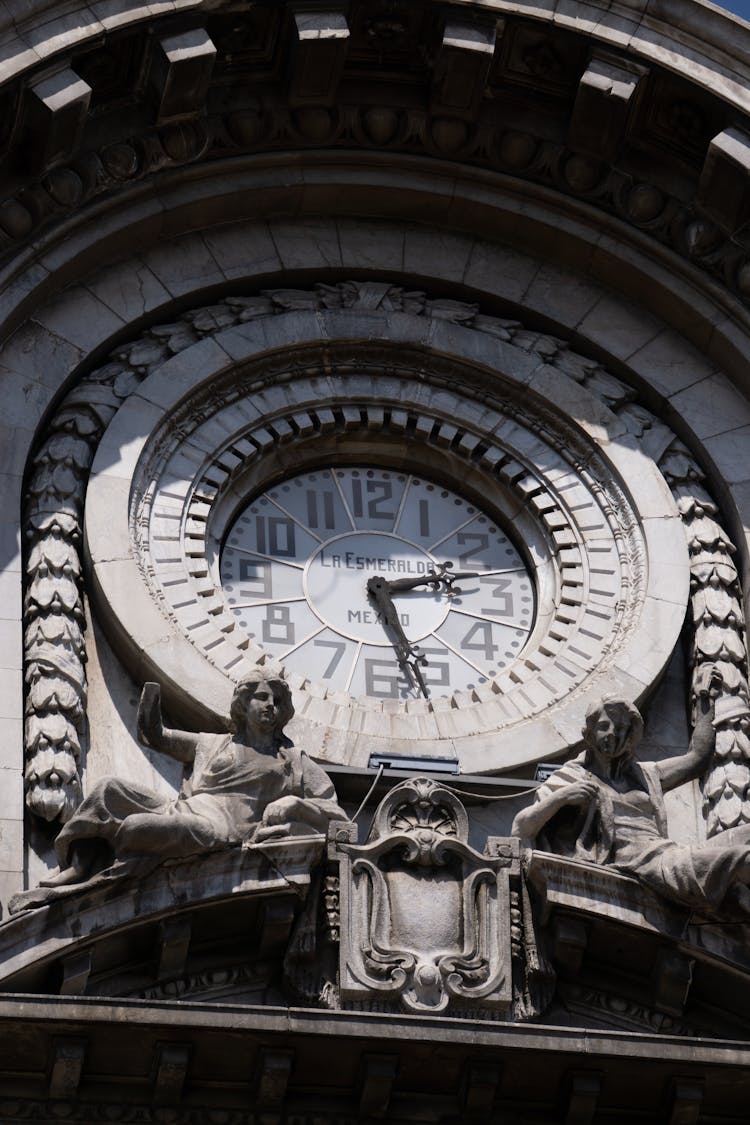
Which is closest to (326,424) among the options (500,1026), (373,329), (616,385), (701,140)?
(373,329)

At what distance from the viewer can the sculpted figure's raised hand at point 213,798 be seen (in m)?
16.2

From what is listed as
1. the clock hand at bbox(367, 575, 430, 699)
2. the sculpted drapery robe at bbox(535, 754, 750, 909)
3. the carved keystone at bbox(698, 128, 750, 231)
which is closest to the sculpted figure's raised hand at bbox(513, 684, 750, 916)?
the sculpted drapery robe at bbox(535, 754, 750, 909)

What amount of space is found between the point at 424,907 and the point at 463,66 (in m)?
6.74

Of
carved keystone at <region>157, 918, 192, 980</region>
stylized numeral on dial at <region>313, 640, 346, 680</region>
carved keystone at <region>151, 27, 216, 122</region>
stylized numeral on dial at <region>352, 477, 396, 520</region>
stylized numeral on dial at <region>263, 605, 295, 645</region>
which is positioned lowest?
carved keystone at <region>157, 918, 192, 980</region>

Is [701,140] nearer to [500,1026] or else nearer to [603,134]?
[603,134]

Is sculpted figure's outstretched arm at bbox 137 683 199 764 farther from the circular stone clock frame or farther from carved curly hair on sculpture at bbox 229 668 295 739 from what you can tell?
the circular stone clock frame

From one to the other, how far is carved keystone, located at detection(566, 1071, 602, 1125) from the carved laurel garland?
2.57m

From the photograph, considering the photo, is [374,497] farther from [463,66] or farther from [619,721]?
[619,721]

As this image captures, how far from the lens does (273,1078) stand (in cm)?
1573

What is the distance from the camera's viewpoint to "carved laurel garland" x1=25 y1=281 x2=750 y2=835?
1758 centimetres

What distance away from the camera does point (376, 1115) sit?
15.9 meters

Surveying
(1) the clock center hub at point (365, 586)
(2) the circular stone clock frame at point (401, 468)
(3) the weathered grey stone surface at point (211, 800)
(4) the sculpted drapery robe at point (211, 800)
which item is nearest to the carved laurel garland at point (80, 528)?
(2) the circular stone clock frame at point (401, 468)

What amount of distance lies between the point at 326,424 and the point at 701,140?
11.2 ft

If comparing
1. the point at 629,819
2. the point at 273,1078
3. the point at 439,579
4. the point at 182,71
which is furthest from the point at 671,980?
the point at 182,71
